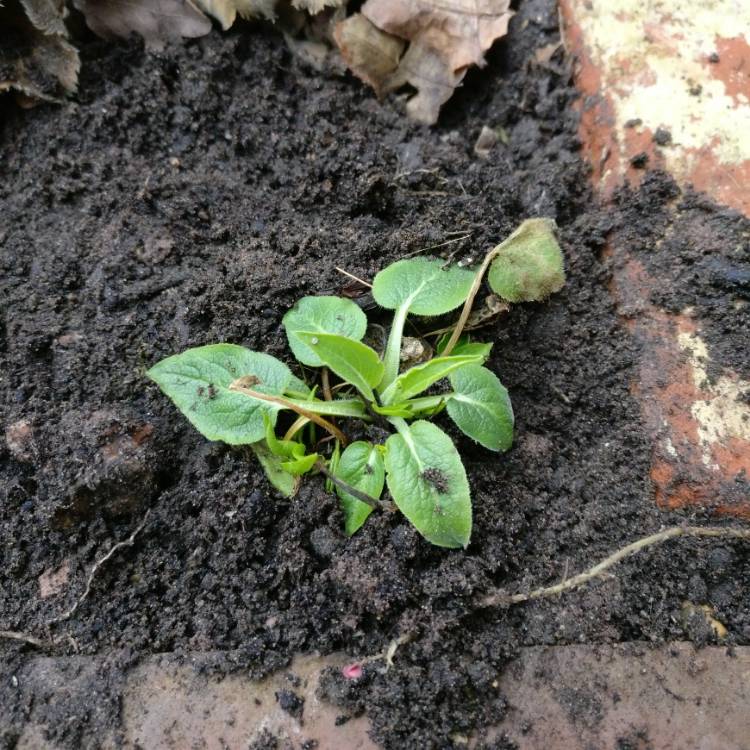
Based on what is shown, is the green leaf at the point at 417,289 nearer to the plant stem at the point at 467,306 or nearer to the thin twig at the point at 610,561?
the plant stem at the point at 467,306

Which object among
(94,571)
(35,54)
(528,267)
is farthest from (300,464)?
(35,54)

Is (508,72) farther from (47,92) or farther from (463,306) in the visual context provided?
(47,92)

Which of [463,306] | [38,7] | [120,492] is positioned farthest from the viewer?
[38,7]

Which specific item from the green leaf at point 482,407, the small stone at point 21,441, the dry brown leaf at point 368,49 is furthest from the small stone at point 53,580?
the dry brown leaf at point 368,49

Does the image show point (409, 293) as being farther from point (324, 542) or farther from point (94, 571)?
point (94, 571)

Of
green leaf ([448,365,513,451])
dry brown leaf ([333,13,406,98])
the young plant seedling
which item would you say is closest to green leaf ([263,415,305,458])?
the young plant seedling

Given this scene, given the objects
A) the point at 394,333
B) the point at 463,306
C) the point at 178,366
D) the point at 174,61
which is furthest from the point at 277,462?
the point at 174,61
